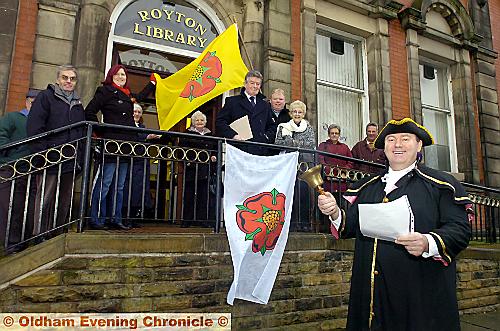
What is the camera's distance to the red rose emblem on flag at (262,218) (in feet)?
13.8

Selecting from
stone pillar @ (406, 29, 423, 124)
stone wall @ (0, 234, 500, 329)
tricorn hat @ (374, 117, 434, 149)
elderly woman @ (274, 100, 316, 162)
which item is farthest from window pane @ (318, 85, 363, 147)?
tricorn hat @ (374, 117, 434, 149)

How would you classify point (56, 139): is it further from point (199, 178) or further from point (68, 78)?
point (199, 178)

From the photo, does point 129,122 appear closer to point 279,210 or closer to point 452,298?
point 279,210

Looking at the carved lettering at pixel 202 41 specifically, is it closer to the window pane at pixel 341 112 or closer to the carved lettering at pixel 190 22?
the carved lettering at pixel 190 22

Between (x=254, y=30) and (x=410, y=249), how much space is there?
21.2 ft

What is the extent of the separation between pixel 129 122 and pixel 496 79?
1132 centimetres

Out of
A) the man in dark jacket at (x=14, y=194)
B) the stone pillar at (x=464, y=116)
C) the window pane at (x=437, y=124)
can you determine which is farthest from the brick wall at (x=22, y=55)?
the stone pillar at (x=464, y=116)

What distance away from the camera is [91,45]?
6.16 m

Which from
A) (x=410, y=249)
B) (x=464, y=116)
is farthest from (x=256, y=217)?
(x=464, y=116)

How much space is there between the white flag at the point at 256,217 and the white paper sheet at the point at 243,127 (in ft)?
2.13

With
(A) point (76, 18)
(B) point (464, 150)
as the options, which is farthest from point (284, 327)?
(B) point (464, 150)

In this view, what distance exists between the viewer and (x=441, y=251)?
2086 mm

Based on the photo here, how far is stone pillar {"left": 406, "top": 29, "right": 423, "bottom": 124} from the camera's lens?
977 centimetres

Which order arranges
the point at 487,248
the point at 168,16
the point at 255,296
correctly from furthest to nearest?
the point at 168,16, the point at 487,248, the point at 255,296
